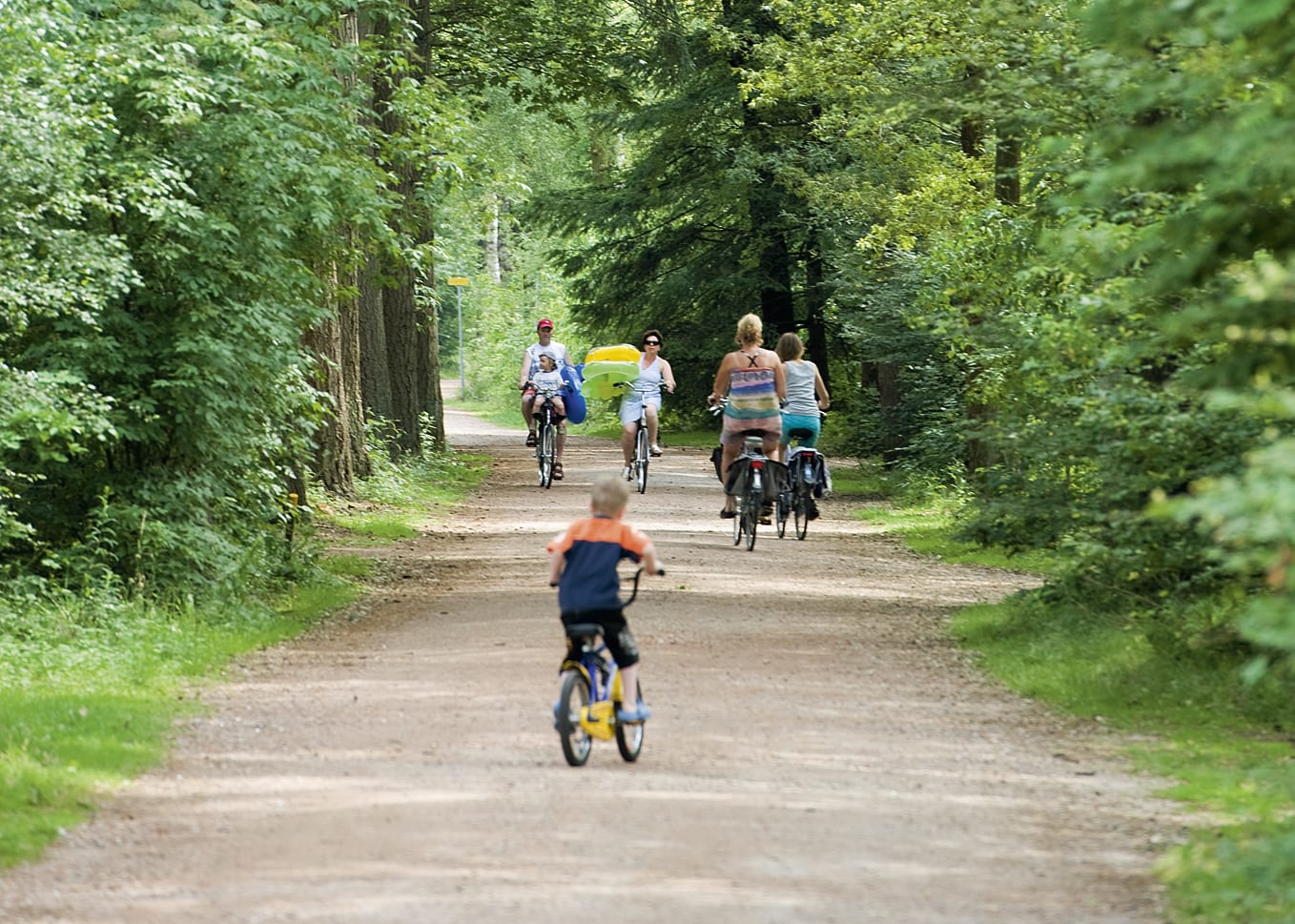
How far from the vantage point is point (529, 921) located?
251 inches

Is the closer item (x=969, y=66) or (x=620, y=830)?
(x=620, y=830)

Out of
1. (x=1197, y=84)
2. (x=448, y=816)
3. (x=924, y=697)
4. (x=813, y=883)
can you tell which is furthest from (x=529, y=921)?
(x=924, y=697)

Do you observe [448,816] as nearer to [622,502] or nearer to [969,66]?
[622,502]

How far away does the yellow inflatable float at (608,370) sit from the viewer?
2495 centimetres

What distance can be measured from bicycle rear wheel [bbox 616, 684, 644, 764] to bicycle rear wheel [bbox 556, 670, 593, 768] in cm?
15

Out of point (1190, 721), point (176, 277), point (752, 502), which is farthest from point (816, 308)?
point (1190, 721)

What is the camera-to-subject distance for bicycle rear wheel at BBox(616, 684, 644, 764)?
29.5 ft

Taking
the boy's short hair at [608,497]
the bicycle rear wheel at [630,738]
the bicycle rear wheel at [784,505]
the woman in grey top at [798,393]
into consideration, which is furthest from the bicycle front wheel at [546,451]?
the boy's short hair at [608,497]

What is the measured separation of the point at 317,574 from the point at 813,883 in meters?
10.2

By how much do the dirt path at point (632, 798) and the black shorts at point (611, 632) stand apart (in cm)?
52

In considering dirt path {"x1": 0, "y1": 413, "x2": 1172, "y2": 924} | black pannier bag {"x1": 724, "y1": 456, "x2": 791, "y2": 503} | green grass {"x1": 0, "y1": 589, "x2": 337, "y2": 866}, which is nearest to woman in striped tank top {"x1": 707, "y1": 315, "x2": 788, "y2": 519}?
black pannier bag {"x1": 724, "y1": 456, "x2": 791, "y2": 503}

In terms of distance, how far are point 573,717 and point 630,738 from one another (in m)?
0.39

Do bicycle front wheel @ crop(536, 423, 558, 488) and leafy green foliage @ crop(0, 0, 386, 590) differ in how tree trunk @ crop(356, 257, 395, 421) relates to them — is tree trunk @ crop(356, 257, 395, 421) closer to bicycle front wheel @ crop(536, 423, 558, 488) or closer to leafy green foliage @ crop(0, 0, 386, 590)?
bicycle front wheel @ crop(536, 423, 558, 488)

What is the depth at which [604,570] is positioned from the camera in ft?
28.9
